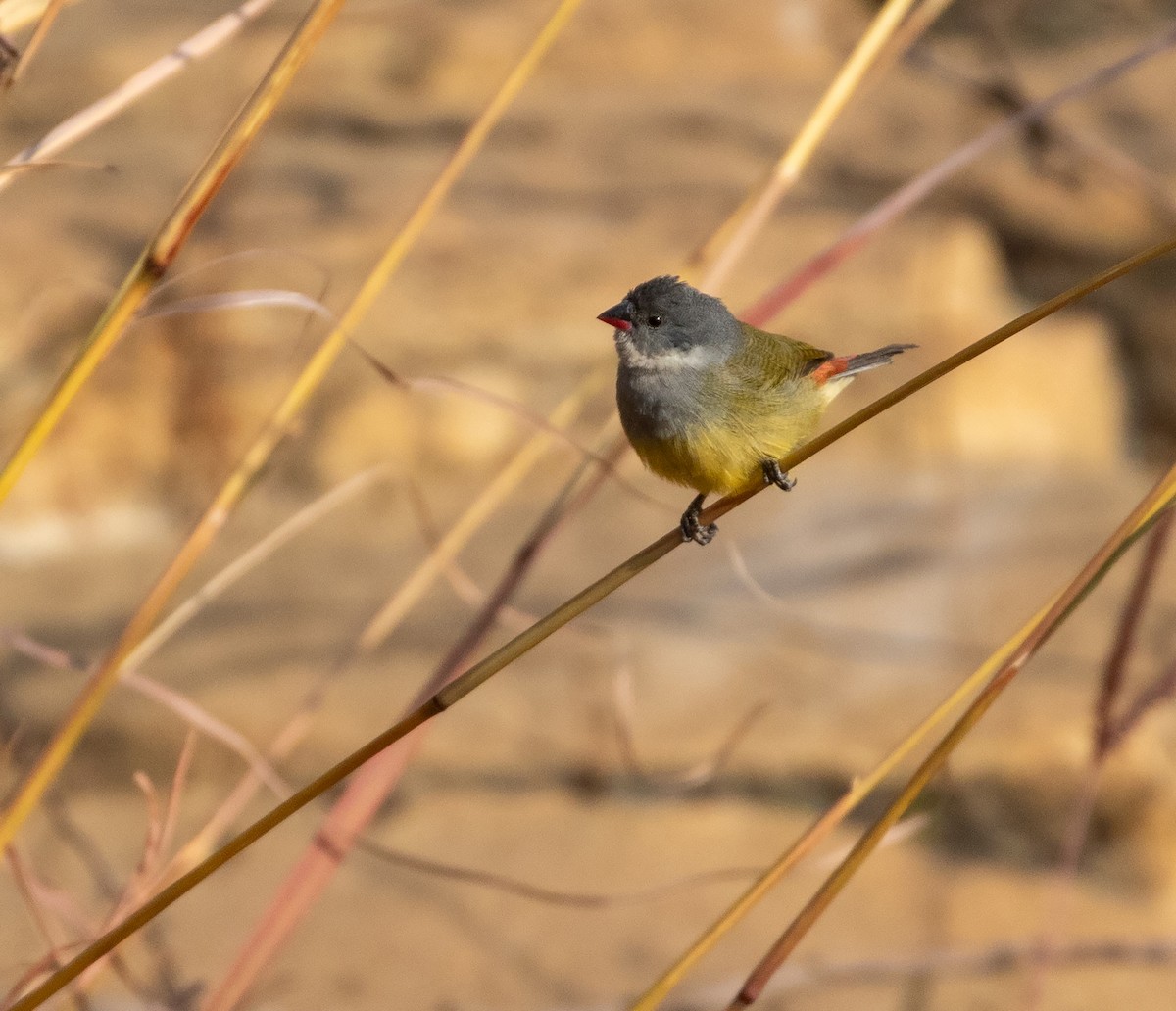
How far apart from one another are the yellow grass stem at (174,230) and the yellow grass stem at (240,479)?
0.31 meters

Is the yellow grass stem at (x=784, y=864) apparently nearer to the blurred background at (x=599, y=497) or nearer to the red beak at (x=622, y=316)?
the red beak at (x=622, y=316)

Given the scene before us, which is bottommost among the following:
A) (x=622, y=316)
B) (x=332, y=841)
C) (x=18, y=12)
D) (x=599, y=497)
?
(x=332, y=841)

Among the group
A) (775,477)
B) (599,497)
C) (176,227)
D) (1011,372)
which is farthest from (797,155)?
(1011,372)

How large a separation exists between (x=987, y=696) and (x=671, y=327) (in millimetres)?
1145

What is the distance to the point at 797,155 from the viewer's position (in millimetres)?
1633

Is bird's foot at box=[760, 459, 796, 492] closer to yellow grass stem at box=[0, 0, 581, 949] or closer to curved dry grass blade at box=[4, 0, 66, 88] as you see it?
yellow grass stem at box=[0, 0, 581, 949]

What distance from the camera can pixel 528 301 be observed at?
215 inches

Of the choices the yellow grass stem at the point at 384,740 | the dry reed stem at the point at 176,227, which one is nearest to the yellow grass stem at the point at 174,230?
the dry reed stem at the point at 176,227

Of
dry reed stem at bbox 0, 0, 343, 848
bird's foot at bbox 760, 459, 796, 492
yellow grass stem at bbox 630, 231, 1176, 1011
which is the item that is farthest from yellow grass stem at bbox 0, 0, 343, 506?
bird's foot at bbox 760, 459, 796, 492

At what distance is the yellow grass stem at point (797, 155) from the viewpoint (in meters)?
1.49

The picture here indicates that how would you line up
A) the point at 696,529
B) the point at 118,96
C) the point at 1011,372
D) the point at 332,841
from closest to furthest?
the point at 118,96 → the point at 332,841 → the point at 696,529 → the point at 1011,372

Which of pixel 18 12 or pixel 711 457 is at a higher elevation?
pixel 18 12

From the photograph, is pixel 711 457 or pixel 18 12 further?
pixel 711 457

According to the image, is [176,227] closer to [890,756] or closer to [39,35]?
[39,35]
